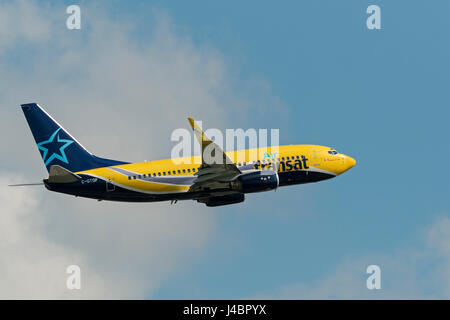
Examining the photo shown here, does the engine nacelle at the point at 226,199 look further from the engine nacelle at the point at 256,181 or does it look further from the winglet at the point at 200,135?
the winglet at the point at 200,135

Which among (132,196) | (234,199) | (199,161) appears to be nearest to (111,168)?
(132,196)

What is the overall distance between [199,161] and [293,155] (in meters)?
9.86

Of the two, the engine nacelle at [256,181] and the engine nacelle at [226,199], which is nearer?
the engine nacelle at [256,181]

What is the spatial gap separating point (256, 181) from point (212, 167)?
4.63 m

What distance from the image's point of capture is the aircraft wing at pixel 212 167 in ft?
214

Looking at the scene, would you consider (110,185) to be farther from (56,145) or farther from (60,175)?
(56,145)

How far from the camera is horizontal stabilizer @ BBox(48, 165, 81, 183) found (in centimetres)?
6694

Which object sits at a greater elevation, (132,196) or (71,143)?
(71,143)

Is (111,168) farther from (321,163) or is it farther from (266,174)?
(321,163)

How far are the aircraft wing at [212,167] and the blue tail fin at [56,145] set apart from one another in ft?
28.1

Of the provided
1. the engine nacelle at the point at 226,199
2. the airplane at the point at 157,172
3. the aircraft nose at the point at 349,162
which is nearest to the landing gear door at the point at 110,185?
the airplane at the point at 157,172

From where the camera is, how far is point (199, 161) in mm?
72000

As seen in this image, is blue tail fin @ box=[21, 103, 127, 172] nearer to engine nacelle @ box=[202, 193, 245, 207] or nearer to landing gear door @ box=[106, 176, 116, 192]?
landing gear door @ box=[106, 176, 116, 192]
